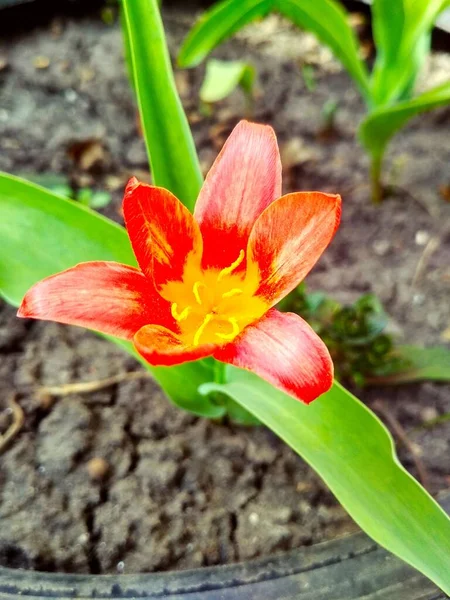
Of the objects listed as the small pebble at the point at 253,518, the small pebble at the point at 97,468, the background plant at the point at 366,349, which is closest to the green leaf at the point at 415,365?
the background plant at the point at 366,349

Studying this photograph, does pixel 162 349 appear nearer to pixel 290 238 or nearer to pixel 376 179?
pixel 290 238

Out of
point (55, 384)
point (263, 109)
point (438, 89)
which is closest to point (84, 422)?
point (55, 384)

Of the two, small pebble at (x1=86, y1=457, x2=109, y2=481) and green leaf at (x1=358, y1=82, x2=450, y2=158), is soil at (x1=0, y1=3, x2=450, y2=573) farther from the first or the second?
green leaf at (x1=358, y1=82, x2=450, y2=158)

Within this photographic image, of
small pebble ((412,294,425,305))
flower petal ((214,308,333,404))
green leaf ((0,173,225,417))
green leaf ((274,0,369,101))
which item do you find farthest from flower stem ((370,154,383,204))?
flower petal ((214,308,333,404))

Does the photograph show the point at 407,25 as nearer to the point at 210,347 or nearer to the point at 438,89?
the point at 438,89

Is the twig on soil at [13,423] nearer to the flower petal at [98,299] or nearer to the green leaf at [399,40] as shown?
the flower petal at [98,299]
